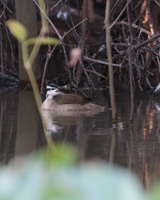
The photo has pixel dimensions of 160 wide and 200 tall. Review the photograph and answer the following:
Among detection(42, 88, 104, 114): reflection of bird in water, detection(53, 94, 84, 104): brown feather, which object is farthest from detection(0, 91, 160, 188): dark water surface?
detection(53, 94, 84, 104): brown feather

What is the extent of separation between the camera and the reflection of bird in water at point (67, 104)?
6.16 meters

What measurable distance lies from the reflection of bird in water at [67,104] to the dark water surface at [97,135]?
0.16 metres

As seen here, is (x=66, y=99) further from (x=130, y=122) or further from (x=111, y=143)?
(x=111, y=143)

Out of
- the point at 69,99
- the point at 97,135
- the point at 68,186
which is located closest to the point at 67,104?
the point at 69,99

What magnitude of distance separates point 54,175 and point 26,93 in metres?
7.69

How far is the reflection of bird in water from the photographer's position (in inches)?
242

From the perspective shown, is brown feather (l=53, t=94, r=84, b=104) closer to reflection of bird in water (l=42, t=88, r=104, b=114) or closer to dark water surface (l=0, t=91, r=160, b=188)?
reflection of bird in water (l=42, t=88, r=104, b=114)

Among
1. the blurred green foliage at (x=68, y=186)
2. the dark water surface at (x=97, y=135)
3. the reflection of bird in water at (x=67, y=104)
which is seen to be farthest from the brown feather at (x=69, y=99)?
the blurred green foliage at (x=68, y=186)

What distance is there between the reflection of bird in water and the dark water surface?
0.54ft

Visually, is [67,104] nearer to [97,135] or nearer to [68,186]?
[97,135]

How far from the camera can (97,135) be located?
421cm

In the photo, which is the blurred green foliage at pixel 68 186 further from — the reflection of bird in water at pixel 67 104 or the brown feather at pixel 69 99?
the brown feather at pixel 69 99

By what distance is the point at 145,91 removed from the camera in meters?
8.60

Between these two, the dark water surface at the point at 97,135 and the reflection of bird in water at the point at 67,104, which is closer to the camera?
the dark water surface at the point at 97,135
